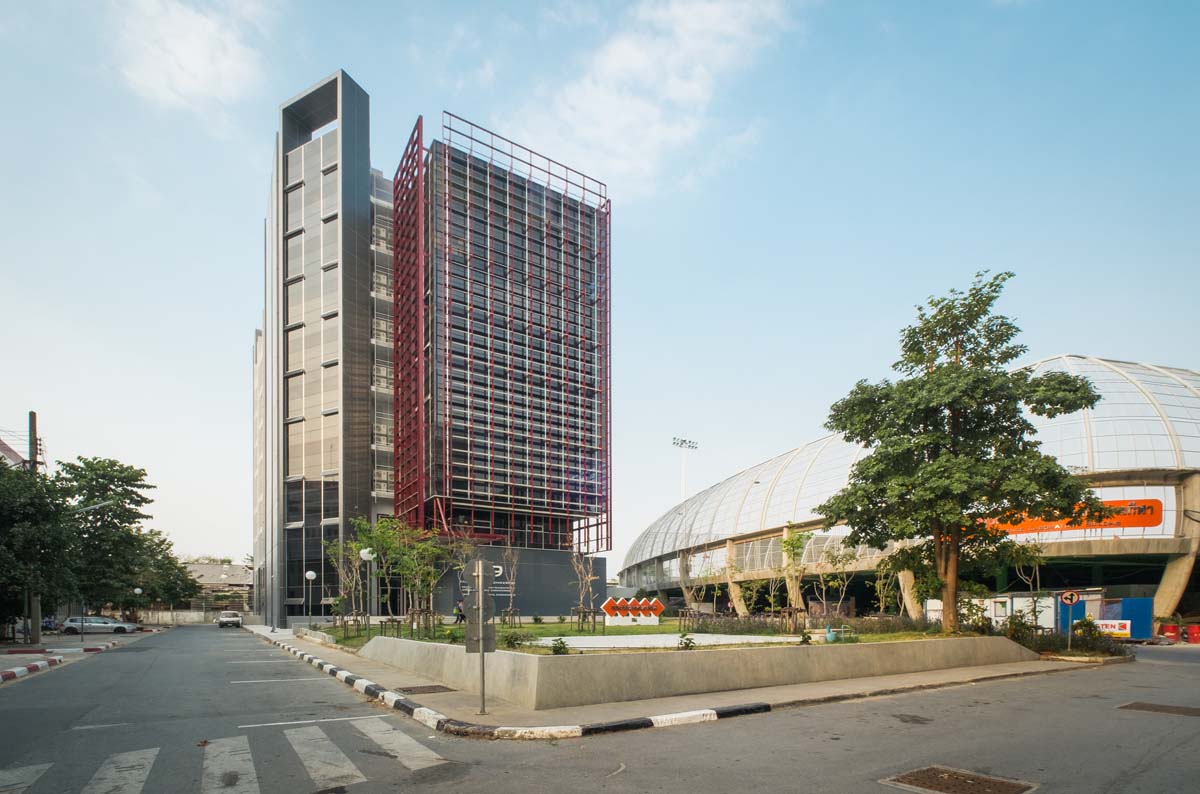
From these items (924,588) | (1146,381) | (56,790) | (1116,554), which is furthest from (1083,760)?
(1146,381)

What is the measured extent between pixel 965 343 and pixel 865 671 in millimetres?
10936

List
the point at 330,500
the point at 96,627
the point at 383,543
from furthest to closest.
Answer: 1. the point at 330,500
2. the point at 96,627
3. the point at 383,543

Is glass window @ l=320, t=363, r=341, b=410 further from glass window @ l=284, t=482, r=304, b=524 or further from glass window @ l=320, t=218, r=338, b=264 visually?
glass window @ l=320, t=218, r=338, b=264

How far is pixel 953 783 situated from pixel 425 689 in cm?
1037

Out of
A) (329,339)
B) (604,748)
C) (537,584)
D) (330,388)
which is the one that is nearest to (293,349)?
(329,339)

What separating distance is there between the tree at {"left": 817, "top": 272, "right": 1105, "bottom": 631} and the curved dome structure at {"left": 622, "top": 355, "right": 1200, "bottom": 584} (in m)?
13.4

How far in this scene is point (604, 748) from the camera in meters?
9.82

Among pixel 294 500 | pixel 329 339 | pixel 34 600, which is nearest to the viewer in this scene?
pixel 34 600

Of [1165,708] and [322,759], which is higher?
[322,759]

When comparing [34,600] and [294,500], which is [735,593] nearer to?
[294,500]

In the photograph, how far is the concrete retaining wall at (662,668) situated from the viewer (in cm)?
1271

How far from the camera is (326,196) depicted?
65.9 metres

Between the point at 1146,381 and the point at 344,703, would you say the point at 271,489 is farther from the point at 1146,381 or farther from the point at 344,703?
the point at 1146,381

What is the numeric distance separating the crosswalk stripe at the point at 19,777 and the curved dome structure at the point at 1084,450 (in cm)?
3517
